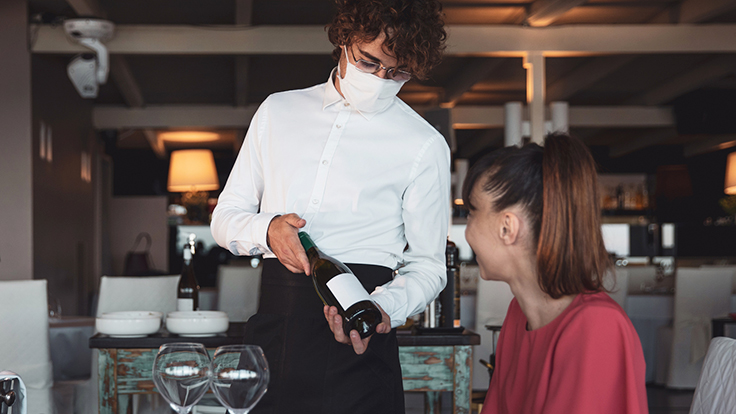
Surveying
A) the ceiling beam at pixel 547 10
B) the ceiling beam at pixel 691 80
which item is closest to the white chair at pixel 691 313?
the ceiling beam at pixel 547 10

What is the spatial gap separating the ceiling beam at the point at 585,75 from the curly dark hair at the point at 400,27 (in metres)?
5.65

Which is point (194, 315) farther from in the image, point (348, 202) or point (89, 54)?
point (89, 54)

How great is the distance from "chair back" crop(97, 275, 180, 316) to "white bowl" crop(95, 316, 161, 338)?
1056mm

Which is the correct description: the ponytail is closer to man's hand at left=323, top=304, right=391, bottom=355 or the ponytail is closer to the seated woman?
the seated woman

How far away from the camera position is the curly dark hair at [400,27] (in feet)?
4.13

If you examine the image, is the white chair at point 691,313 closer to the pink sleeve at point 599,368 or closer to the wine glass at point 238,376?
the pink sleeve at point 599,368

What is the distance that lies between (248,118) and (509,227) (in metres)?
7.15

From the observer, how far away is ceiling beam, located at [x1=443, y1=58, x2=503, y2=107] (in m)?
6.50

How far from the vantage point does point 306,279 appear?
4.16 ft

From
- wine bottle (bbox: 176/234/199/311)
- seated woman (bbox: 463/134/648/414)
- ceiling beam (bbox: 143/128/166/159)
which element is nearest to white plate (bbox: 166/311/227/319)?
wine bottle (bbox: 176/234/199/311)

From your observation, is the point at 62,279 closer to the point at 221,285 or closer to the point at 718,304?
the point at 221,285

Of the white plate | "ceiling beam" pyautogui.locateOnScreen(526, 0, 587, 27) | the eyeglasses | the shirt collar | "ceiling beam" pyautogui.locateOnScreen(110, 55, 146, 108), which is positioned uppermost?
"ceiling beam" pyautogui.locateOnScreen(526, 0, 587, 27)

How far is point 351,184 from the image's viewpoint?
4.36ft

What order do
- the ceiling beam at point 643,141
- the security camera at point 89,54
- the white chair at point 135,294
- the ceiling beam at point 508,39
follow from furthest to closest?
the ceiling beam at point 643,141 < the ceiling beam at point 508,39 < the security camera at point 89,54 < the white chair at point 135,294
